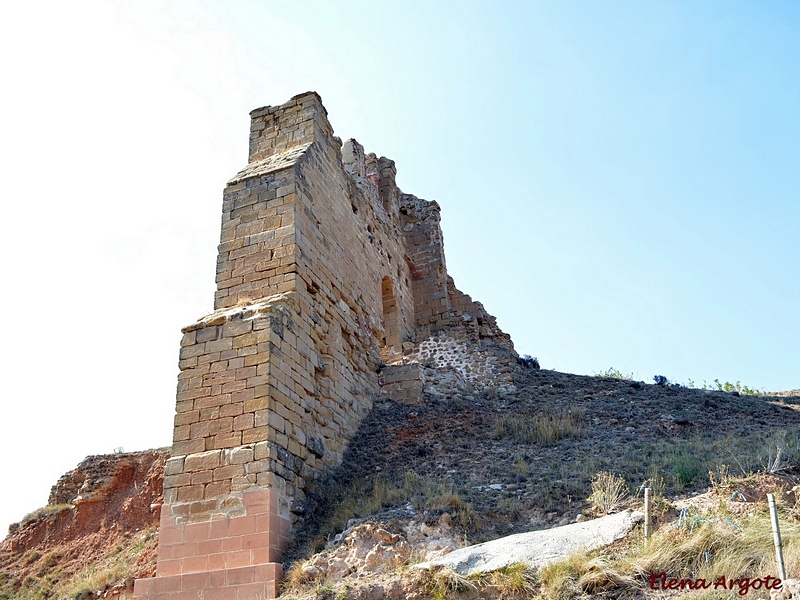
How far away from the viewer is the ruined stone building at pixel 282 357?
7227 millimetres

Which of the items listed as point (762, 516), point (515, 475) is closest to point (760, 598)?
point (762, 516)

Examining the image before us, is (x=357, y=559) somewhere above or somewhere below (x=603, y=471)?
below

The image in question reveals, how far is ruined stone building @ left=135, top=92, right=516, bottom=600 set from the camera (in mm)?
7227

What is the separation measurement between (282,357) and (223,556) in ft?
7.61

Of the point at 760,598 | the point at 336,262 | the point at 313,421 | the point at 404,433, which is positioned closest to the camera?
the point at 760,598

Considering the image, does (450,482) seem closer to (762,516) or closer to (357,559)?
(357,559)

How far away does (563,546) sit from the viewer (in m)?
5.87

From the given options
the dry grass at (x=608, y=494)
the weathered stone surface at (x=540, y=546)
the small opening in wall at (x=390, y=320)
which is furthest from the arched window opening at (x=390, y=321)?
the weathered stone surface at (x=540, y=546)

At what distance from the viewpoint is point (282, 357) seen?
8.29 metres

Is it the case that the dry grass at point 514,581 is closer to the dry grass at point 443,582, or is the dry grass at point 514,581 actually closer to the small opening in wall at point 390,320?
the dry grass at point 443,582

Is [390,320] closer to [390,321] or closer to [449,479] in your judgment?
[390,321]

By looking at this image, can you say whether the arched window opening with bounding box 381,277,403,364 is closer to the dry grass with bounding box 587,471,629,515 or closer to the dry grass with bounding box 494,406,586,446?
the dry grass with bounding box 494,406,586,446

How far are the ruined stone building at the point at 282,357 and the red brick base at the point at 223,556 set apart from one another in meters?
0.01

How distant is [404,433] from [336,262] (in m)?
2.88
